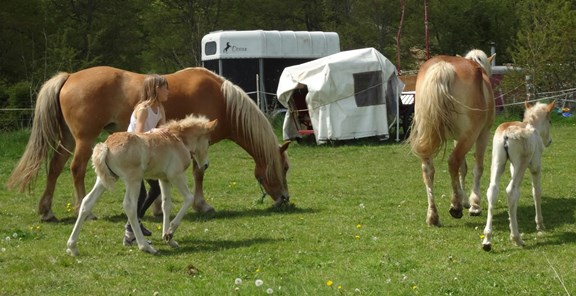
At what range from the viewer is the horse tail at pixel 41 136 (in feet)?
32.7

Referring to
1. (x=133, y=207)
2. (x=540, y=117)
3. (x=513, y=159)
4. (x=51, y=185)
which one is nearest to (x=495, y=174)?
(x=513, y=159)

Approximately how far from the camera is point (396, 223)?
8.88m

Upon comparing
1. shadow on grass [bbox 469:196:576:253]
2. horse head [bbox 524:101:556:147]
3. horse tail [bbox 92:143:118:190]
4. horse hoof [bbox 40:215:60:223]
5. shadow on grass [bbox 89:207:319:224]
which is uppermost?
horse head [bbox 524:101:556:147]

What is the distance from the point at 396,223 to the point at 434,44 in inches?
1172

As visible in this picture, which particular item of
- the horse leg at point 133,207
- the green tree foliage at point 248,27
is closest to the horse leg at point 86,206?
the horse leg at point 133,207

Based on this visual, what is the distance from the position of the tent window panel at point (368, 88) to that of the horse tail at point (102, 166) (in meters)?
12.5

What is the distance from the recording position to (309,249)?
24.8 ft

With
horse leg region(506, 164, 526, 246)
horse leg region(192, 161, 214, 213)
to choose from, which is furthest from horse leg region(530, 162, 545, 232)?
horse leg region(192, 161, 214, 213)

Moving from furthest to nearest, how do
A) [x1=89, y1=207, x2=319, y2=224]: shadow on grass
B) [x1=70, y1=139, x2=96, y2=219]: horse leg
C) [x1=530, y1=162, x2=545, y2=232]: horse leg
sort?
[x1=89, y1=207, x2=319, y2=224]: shadow on grass < [x1=70, y1=139, x2=96, y2=219]: horse leg < [x1=530, y1=162, x2=545, y2=232]: horse leg

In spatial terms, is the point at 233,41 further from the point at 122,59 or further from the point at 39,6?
the point at 122,59

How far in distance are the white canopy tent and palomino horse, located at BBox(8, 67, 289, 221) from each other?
849cm

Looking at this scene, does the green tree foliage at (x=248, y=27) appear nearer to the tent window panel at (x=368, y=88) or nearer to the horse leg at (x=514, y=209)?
the tent window panel at (x=368, y=88)

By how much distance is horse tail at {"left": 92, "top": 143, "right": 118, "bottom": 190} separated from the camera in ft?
24.0

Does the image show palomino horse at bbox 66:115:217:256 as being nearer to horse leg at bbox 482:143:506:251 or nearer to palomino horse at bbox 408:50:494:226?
palomino horse at bbox 408:50:494:226
